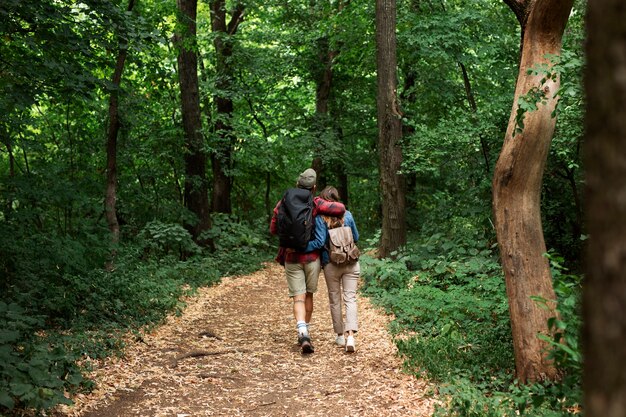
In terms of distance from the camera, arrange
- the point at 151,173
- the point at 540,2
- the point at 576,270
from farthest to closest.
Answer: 1. the point at 151,173
2. the point at 576,270
3. the point at 540,2

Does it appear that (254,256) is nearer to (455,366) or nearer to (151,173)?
(151,173)

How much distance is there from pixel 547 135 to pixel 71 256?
6573mm

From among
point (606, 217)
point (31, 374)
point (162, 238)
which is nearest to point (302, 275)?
point (31, 374)

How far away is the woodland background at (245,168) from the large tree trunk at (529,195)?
0.25 meters

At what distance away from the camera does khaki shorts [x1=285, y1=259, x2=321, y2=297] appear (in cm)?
757

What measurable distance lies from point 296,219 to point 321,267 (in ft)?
2.79

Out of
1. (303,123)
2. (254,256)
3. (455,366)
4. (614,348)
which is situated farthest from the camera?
(303,123)

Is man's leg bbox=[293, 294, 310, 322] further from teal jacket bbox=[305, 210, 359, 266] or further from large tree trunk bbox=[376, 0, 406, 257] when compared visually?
large tree trunk bbox=[376, 0, 406, 257]

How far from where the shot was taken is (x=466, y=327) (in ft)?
24.1

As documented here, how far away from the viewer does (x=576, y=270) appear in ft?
34.4

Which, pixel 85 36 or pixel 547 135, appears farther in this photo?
pixel 85 36

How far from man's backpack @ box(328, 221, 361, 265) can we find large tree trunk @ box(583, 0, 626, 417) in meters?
5.83

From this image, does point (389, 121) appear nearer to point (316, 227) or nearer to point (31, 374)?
point (316, 227)

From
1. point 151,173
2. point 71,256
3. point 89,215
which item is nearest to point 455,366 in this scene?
point 71,256
